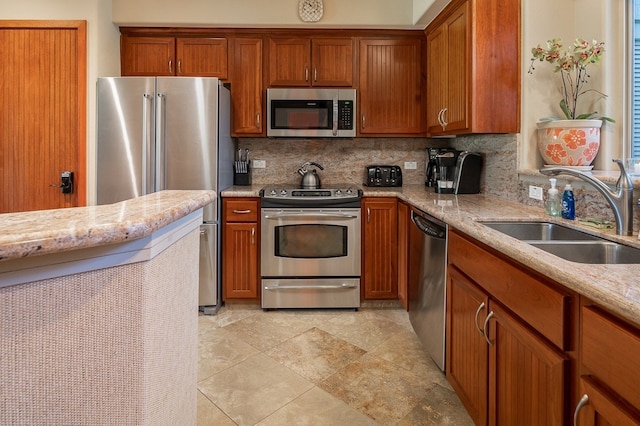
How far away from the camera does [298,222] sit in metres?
2.97

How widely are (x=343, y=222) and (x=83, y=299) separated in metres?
2.32

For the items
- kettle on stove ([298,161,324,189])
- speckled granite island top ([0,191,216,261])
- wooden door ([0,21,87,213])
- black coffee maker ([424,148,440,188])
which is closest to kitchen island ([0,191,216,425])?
speckled granite island top ([0,191,216,261])

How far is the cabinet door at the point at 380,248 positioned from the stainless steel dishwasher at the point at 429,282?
46 centimetres

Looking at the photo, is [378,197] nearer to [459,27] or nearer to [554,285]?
[459,27]

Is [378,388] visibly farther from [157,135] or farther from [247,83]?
[247,83]

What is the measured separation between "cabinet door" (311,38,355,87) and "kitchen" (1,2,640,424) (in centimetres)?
47

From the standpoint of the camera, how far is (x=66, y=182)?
2963 mm

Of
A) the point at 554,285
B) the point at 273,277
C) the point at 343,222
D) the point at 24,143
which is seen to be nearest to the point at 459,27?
the point at 343,222

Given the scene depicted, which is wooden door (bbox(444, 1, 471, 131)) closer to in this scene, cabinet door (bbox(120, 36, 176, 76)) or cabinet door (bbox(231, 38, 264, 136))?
cabinet door (bbox(231, 38, 264, 136))

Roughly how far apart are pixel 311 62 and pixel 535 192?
209cm

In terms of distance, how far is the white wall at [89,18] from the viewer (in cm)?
288

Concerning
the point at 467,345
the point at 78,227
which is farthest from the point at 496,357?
the point at 78,227

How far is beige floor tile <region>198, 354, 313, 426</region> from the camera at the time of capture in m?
1.82

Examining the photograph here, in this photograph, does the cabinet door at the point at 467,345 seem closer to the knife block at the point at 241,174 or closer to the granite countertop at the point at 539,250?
the granite countertop at the point at 539,250
